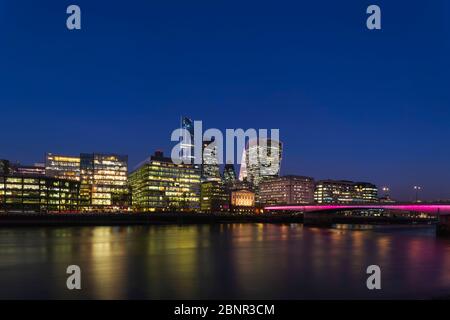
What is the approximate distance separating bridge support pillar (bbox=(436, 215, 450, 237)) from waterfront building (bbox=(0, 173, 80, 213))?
411ft

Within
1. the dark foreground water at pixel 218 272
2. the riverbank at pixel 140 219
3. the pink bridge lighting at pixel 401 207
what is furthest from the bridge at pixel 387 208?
the dark foreground water at pixel 218 272

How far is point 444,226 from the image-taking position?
85.8 m

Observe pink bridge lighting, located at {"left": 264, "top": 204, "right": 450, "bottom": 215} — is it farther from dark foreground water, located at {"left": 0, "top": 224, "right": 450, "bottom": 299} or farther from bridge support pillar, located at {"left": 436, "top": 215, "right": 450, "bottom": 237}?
dark foreground water, located at {"left": 0, "top": 224, "right": 450, "bottom": 299}

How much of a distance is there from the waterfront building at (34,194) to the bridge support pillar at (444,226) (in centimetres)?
12524

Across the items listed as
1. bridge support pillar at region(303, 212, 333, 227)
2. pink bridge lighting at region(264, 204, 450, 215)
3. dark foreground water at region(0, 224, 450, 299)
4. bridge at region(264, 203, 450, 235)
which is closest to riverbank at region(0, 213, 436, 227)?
bridge at region(264, 203, 450, 235)

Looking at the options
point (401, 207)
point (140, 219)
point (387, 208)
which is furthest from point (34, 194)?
point (401, 207)

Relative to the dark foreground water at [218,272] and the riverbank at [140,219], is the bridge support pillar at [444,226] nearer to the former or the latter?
the dark foreground water at [218,272]

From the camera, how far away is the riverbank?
113m

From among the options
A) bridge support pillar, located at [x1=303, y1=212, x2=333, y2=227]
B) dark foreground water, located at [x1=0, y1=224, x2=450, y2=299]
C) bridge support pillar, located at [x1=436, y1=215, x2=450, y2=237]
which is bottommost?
bridge support pillar, located at [x1=303, y1=212, x2=333, y2=227]

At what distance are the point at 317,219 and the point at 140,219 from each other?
5378 centimetres

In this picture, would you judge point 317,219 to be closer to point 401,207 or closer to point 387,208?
point 387,208
